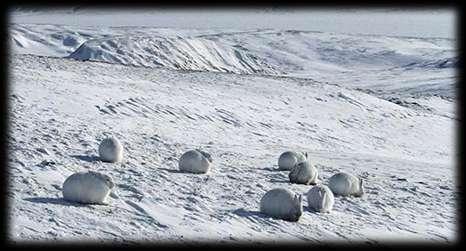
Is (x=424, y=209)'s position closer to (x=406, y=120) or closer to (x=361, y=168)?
(x=361, y=168)

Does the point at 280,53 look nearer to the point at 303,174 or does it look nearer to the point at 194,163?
the point at 303,174

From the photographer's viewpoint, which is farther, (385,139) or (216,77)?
(216,77)

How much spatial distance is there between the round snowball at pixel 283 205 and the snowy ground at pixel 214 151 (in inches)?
7.5

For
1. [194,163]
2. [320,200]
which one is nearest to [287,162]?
[194,163]

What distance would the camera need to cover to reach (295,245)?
971cm

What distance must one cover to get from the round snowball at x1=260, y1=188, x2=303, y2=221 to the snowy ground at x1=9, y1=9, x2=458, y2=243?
190 mm

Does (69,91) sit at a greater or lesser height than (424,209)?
greater

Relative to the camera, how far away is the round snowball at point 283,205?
1057 cm

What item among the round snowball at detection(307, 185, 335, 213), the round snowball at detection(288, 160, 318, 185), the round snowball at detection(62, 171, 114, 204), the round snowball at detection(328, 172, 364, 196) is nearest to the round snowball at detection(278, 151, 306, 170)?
the round snowball at detection(288, 160, 318, 185)

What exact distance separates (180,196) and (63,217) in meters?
2.35

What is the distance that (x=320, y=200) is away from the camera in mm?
11328

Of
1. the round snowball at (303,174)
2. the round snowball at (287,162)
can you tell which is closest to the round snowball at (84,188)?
the round snowball at (303,174)

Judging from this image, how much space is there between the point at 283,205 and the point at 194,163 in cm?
287

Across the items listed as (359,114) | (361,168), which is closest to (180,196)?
(361,168)
